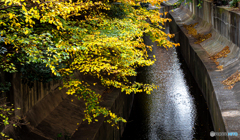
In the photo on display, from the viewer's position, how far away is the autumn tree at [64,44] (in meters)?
6.98

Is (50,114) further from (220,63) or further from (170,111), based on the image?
(220,63)

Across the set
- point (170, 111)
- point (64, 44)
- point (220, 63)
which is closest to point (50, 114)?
point (64, 44)

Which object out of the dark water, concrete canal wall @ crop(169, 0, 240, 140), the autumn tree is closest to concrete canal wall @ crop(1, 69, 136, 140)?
the autumn tree

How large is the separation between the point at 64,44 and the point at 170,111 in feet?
35.0

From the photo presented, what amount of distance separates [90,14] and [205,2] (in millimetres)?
19289

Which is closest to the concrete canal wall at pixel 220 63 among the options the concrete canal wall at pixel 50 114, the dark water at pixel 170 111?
the dark water at pixel 170 111

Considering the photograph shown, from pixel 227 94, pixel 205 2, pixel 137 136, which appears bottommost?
pixel 137 136

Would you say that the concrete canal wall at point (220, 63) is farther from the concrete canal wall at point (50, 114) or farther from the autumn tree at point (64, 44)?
the concrete canal wall at point (50, 114)

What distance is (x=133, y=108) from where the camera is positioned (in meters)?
17.8

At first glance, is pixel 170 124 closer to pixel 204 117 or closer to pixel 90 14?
pixel 204 117

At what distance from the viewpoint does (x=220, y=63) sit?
676 inches

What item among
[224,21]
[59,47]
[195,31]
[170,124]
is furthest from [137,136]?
[195,31]

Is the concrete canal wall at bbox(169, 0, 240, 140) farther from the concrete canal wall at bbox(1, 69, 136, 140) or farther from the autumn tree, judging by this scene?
the concrete canal wall at bbox(1, 69, 136, 140)

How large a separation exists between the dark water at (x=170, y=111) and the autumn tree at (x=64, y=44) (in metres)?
5.03
